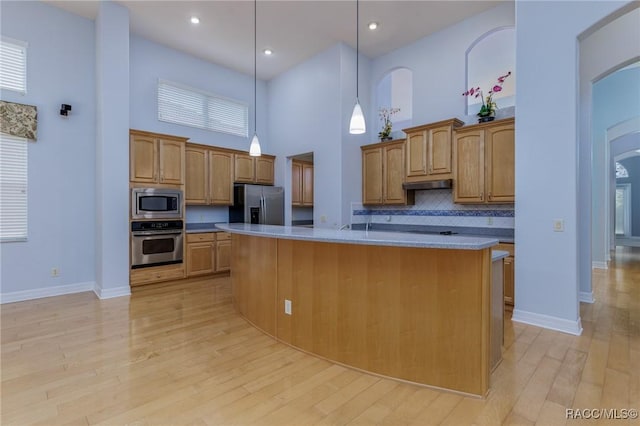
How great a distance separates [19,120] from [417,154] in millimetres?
Answer: 5576

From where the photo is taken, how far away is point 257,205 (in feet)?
19.4

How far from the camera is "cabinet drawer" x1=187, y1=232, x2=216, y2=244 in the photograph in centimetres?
527

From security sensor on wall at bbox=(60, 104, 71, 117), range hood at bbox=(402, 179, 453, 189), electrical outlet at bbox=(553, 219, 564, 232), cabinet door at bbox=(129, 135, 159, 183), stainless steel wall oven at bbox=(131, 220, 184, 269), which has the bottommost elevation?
stainless steel wall oven at bbox=(131, 220, 184, 269)

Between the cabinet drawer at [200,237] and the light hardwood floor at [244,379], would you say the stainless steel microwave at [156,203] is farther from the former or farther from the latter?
the light hardwood floor at [244,379]

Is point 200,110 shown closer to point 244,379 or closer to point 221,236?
point 221,236

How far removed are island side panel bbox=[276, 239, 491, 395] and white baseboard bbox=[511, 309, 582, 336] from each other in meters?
→ 1.79

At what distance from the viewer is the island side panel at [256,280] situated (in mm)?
2949

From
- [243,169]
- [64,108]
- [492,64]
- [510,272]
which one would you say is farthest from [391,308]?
[64,108]

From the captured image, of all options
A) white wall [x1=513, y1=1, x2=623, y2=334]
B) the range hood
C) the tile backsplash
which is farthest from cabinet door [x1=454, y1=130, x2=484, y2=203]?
white wall [x1=513, y1=1, x2=623, y2=334]

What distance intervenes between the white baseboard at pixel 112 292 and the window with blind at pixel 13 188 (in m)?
1.20

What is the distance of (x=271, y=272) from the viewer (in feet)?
9.69

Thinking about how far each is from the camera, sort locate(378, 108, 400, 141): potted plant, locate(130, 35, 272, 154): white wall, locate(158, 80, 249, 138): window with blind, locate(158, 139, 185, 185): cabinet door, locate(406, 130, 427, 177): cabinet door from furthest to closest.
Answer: locate(158, 80, 249, 138): window with blind < locate(378, 108, 400, 141): potted plant < locate(130, 35, 272, 154): white wall < locate(158, 139, 185, 185): cabinet door < locate(406, 130, 427, 177): cabinet door

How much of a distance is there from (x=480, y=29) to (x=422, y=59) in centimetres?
93

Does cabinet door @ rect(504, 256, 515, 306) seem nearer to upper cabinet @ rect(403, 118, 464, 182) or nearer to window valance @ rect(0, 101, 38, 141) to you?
upper cabinet @ rect(403, 118, 464, 182)
